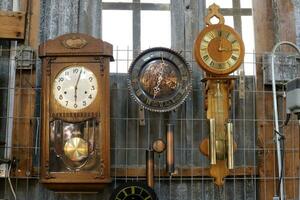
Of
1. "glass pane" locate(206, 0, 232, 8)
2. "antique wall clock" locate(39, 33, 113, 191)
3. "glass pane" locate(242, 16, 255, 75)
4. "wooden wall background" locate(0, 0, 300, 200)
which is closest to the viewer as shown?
"antique wall clock" locate(39, 33, 113, 191)

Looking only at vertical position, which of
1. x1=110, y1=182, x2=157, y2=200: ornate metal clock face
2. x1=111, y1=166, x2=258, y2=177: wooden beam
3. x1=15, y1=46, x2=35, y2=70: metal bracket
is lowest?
x1=110, y1=182, x2=157, y2=200: ornate metal clock face

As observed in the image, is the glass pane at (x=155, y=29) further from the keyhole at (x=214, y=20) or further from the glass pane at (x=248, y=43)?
the glass pane at (x=248, y=43)

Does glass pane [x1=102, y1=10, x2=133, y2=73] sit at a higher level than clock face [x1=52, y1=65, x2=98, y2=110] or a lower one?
higher

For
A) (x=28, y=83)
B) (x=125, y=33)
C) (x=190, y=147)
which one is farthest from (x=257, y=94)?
(x=28, y=83)

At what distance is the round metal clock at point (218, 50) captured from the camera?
2.55 m

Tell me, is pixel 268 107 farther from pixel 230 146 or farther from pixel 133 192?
pixel 133 192

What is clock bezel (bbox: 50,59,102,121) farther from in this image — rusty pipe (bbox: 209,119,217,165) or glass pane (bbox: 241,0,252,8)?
glass pane (bbox: 241,0,252,8)

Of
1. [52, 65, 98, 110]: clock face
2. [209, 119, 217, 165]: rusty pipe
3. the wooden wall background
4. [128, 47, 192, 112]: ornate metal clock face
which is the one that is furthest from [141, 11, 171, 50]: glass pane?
[209, 119, 217, 165]: rusty pipe

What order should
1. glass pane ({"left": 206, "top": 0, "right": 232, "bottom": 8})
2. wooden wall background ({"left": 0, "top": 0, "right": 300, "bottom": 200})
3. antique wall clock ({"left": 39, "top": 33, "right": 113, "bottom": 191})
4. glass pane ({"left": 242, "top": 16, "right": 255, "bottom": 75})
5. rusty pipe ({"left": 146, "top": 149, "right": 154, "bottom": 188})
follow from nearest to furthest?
antique wall clock ({"left": 39, "top": 33, "right": 113, "bottom": 191})
rusty pipe ({"left": 146, "top": 149, "right": 154, "bottom": 188})
wooden wall background ({"left": 0, "top": 0, "right": 300, "bottom": 200})
glass pane ({"left": 242, "top": 16, "right": 255, "bottom": 75})
glass pane ({"left": 206, "top": 0, "right": 232, "bottom": 8})

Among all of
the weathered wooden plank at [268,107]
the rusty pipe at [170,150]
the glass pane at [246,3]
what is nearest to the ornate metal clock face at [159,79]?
the rusty pipe at [170,150]

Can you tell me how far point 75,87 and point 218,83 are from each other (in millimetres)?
716

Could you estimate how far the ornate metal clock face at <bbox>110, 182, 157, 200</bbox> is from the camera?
2.50 metres

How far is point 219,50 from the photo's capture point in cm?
258

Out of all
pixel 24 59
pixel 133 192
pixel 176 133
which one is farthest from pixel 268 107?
pixel 24 59
